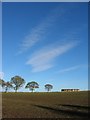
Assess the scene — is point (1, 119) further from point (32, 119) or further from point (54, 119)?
point (54, 119)

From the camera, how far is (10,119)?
892 inches

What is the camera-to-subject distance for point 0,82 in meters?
198

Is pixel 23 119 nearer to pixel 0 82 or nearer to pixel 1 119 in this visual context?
pixel 1 119

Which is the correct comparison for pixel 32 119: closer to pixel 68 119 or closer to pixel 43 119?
pixel 43 119

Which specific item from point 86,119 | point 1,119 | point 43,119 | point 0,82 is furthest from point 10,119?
point 0,82

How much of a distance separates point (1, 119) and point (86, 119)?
7476 mm

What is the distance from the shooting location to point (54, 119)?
22.6m

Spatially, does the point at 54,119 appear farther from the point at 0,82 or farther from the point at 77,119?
the point at 0,82

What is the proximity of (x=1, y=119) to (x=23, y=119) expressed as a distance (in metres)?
1.93

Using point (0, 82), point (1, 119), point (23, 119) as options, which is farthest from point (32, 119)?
point (0, 82)

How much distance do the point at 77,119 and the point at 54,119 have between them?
2095mm

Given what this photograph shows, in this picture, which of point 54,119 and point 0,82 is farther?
point 0,82

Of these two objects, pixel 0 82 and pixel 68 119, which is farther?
pixel 0 82

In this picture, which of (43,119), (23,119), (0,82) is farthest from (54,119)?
(0,82)
